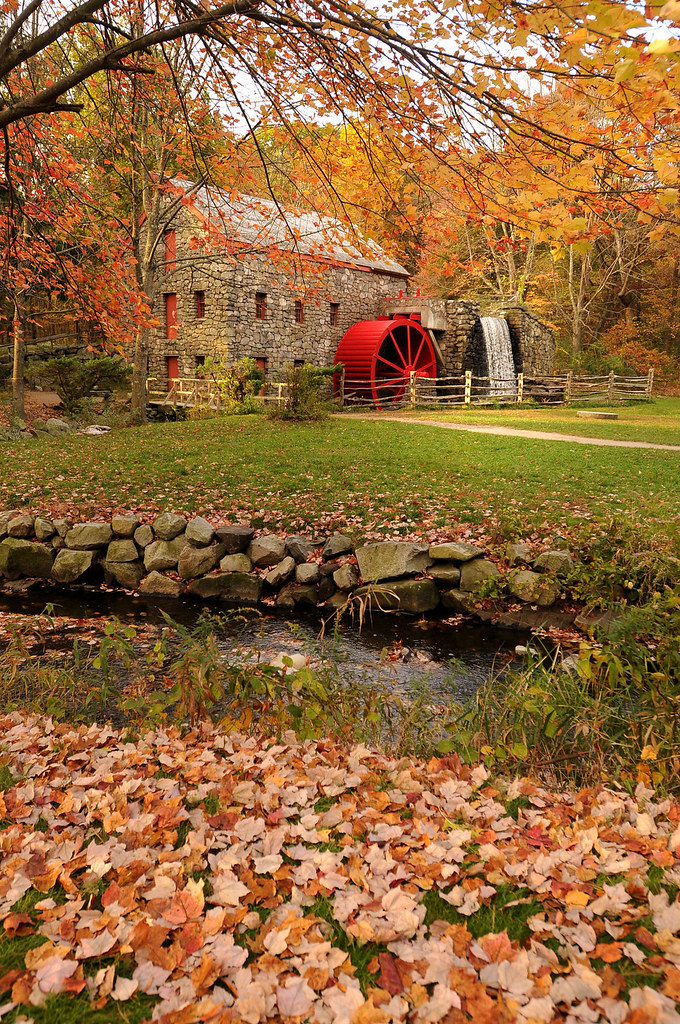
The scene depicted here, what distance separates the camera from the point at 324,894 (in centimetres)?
225

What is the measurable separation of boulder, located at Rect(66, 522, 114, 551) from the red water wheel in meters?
14.2

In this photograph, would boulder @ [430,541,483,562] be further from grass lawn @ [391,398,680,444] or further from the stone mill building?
the stone mill building

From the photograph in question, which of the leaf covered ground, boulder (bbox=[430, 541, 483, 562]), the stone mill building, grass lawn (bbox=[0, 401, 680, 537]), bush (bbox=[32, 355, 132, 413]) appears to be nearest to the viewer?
the leaf covered ground

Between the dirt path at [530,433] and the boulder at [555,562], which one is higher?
the dirt path at [530,433]

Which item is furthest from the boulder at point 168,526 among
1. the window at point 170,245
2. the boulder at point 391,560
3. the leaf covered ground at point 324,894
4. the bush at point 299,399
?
the window at point 170,245

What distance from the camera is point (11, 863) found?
2338 mm

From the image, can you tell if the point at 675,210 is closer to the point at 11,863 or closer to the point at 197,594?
the point at 11,863

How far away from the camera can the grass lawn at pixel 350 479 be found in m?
8.64

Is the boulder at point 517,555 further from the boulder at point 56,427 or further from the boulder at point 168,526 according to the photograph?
the boulder at point 56,427

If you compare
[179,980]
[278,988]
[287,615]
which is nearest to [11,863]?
[179,980]

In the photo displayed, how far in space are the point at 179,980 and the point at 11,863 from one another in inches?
34.2

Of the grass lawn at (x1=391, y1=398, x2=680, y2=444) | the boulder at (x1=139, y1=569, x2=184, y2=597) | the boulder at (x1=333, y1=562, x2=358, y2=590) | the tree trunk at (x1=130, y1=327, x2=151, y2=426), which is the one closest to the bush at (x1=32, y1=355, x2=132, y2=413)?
the tree trunk at (x1=130, y1=327, x2=151, y2=426)

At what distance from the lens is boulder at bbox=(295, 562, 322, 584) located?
7535mm

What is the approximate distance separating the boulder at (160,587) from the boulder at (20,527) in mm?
1956
